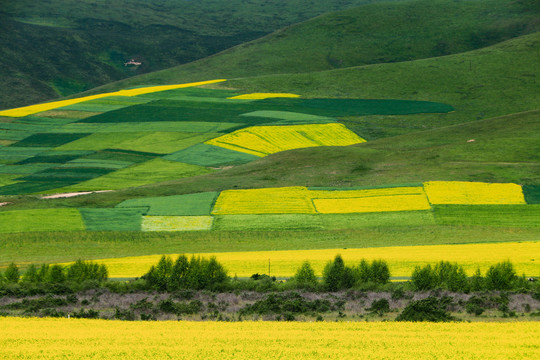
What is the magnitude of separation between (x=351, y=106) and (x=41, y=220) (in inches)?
3378

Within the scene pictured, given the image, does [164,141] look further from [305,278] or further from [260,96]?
[305,278]

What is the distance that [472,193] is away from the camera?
64.9m

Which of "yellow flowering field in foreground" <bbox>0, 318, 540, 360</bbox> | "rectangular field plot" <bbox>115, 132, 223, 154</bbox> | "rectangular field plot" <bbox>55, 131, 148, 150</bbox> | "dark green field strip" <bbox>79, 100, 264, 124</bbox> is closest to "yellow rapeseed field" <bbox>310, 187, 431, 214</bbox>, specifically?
"yellow flowering field in foreground" <bbox>0, 318, 540, 360</bbox>

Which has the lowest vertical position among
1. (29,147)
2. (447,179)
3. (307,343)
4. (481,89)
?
(307,343)

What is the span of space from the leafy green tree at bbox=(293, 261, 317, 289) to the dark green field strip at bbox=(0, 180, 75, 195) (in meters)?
49.1

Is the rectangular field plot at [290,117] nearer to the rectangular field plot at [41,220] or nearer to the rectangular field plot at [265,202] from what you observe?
the rectangular field plot at [265,202]

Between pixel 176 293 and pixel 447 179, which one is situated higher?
pixel 447 179

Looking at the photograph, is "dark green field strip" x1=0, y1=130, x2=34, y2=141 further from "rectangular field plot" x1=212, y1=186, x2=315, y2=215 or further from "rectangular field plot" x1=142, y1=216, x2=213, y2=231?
"rectangular field plot" x1=142, y1=216, x2=213, y2=231

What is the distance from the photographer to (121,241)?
181ft

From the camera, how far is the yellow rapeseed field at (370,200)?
62781 mm

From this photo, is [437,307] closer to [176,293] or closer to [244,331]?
[244,331]

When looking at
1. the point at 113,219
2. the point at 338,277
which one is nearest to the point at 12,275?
the point at 113,219

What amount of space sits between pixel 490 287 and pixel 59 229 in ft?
122

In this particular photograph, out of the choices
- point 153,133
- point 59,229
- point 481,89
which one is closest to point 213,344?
point 59,229
